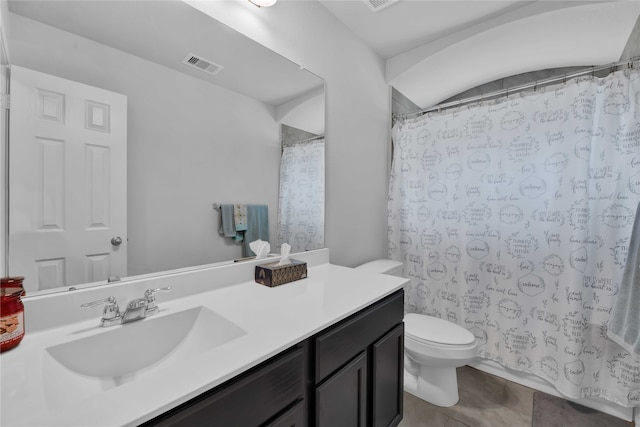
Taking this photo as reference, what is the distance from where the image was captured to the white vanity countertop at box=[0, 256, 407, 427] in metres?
0.47

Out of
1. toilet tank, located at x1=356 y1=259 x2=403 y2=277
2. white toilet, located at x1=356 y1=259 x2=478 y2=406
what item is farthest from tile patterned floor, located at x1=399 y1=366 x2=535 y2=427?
toilet tank, located at x1=356 y1=259 x2=403 y2=277

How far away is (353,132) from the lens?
1.99 m

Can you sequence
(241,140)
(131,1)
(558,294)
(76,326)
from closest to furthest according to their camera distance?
(76,326) → (131,1) → (241,140) → (558,294)

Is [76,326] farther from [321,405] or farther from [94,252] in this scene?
[321,405]

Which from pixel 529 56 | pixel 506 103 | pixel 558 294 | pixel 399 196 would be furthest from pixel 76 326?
pixel 529 56

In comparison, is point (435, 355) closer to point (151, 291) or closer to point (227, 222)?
point (227, 222)

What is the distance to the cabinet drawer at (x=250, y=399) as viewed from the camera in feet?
1.80

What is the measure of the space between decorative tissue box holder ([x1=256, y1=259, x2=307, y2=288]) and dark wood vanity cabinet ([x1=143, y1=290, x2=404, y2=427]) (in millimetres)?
391

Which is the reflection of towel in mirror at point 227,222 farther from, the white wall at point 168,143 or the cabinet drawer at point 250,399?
the cabinet drawer at point 250,399

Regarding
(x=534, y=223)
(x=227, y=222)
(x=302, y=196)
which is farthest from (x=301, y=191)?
(x=534, y=223)

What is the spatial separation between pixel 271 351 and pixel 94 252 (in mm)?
699

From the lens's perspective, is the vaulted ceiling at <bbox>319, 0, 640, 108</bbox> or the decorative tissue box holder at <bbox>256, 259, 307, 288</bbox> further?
the vaulted ceiling at <bbox>319, 0, 640, 108</bbox>

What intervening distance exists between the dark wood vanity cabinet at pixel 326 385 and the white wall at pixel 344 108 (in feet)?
2.39

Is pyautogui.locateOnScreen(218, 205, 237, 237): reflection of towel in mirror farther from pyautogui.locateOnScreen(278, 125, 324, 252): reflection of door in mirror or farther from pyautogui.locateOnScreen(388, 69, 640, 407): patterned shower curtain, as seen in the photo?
pyautogui.locateOnScreen(388, 69, 640, 407): patterned shower curtain
